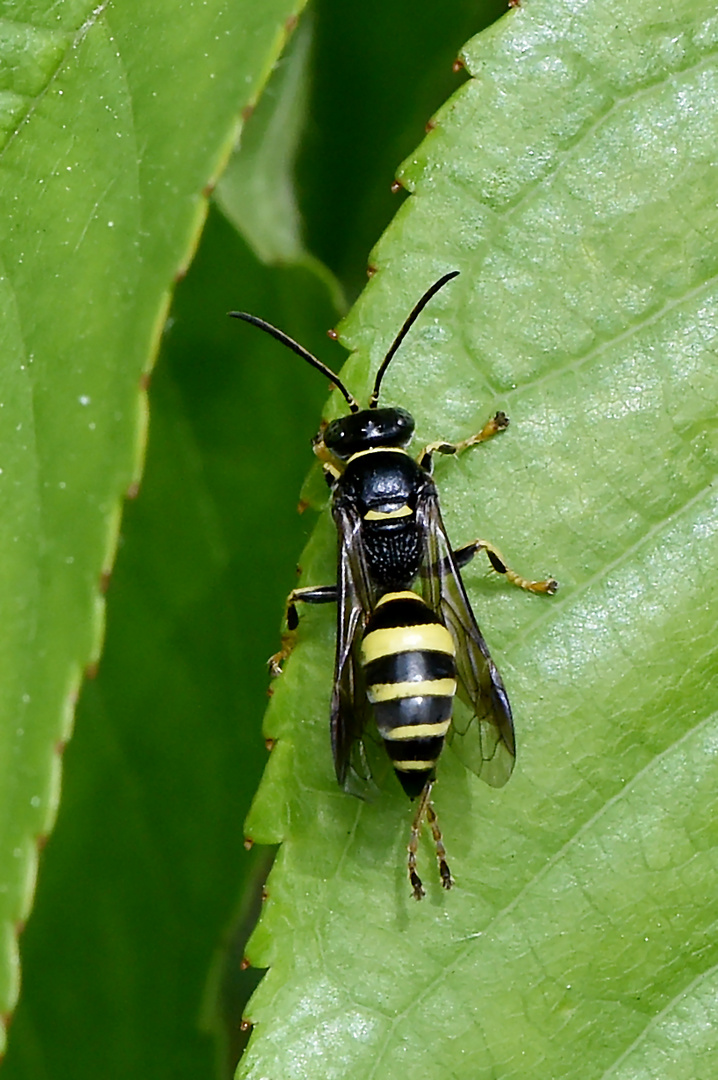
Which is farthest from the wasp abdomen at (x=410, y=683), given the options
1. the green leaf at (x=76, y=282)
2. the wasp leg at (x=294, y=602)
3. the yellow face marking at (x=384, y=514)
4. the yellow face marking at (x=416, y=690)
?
the green leaf at (x=76, y=282)

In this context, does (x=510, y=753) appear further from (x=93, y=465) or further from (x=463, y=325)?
(x=93, y=465)

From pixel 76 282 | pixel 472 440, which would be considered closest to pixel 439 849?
pixel 472 440

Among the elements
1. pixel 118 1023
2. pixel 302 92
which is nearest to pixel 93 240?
pixel 302 92

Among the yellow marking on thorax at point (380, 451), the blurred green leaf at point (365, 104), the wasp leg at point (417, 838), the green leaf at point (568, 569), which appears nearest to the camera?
the green leaf at point (568, 569)

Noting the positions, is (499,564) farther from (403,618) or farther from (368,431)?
(368,431)

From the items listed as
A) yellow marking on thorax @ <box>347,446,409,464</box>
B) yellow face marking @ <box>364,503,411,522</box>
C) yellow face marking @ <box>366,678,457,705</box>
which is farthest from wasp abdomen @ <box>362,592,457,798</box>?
yellow marking on thorax @ <box>347,446,409,464</box>

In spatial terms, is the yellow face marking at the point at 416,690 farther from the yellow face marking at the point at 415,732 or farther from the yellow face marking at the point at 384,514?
the yellow face marking at the point at 384,514
